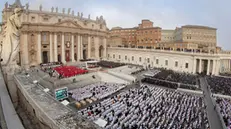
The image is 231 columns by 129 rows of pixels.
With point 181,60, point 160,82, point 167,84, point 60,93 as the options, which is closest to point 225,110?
point 167,84

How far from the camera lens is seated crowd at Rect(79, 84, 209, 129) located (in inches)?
541

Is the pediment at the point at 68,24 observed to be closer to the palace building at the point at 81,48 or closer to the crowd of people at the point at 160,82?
the palace building at the point at 81,48

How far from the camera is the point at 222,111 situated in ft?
59.1

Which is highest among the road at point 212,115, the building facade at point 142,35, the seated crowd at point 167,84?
the building facade at point 142,35

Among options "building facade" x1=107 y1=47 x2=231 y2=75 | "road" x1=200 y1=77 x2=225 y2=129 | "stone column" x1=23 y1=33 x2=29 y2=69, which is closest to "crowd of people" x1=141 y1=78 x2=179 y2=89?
"road" x1=200 y1=77 x2=225 y2=129

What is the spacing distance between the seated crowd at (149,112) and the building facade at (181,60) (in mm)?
20335

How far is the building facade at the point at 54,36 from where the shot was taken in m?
39.5

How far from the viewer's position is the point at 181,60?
41438mm

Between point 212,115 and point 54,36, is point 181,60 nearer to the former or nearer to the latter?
point 212,115

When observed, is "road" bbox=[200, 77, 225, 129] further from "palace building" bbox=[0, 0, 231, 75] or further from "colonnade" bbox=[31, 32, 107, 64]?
"colonnade" bbox=[31, 32, 107, 64]

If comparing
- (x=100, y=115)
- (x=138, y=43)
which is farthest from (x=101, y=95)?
(x=138, y=43)

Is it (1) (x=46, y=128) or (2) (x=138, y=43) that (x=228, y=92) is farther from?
(2) (x=138, y=43)

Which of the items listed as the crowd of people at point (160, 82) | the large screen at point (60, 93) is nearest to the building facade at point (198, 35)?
the crowd of people at point (160, 82)

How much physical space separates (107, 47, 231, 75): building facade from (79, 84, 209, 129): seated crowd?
2034cm
